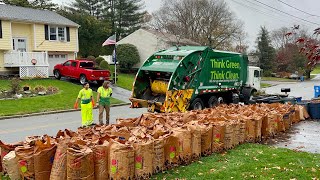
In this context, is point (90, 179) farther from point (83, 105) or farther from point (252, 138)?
point (83, 105)

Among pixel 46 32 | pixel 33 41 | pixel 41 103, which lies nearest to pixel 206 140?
pixel 41 103

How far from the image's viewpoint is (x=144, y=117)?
9273 millimetres

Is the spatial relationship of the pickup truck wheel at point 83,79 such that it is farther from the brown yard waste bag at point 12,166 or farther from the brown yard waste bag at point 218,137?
the brown yard waste bag at point 12,166

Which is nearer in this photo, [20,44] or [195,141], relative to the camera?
[195,141]

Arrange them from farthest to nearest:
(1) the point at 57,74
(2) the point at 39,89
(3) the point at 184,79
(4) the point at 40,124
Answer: (1) the point at 57,74
(2) the point at 39,89
(3) the point at 184,79
(4) the point at 40,124

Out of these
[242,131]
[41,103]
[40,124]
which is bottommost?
[40,124]

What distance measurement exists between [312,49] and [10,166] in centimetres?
511

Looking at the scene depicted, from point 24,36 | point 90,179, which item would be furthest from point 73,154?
point 24,36

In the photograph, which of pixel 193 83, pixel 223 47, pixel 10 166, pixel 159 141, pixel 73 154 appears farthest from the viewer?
pixel 223 47

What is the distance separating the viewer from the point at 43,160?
5867mm

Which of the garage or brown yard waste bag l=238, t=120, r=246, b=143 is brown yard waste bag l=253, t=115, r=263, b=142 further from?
the garage

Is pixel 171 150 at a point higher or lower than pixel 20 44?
lower

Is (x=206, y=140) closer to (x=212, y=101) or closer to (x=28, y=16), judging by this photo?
(x=212, y=101)

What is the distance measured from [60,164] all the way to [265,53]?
2399 inches
